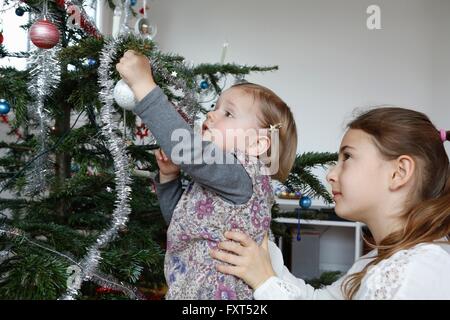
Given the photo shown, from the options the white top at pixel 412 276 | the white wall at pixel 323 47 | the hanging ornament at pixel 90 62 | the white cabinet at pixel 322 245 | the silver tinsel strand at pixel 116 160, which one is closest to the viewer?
the white top at pixel 412 276

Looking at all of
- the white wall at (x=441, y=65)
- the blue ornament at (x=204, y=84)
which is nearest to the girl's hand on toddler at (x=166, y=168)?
the blue ornament at (x=204, y=84)

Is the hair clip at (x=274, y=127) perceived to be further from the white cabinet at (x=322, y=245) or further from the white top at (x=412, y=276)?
the white cabinet at (x=322, y=245)

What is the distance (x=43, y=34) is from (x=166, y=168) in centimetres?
29

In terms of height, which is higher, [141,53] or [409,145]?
[141,53]

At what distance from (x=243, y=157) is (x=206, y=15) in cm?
257

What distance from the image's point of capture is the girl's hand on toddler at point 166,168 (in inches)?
29.3

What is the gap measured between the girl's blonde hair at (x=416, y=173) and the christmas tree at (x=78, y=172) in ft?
1.07

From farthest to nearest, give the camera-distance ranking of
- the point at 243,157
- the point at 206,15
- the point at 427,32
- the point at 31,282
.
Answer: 1. the point at 206,15
2. the point at 427,32
3. the point at 243,157
4. the point at 31,282

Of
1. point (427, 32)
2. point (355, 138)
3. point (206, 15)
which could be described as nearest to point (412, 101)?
point (427, 32)

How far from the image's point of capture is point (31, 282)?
56cm

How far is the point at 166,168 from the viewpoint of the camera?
75 centimetres

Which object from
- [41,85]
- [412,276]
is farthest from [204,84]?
[412,276]

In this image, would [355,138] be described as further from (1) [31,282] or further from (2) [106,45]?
(1) [31,282]

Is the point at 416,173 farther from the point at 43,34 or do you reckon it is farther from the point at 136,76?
the point at 43,34
